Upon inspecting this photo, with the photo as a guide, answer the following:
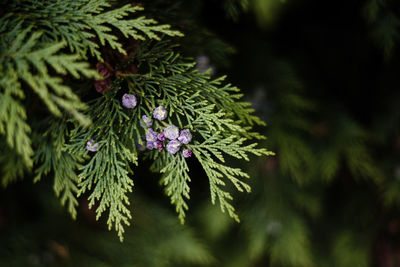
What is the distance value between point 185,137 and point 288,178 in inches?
61.7

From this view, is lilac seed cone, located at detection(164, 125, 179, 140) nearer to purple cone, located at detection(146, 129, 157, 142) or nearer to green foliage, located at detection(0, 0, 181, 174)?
purple cone, located at detection(146, 129, 157, 142)

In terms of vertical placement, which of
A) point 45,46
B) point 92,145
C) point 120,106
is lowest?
point 92,145

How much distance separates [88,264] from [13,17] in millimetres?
1704

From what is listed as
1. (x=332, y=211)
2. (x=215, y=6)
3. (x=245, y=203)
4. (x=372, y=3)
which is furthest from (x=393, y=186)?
(x=215, y=6)

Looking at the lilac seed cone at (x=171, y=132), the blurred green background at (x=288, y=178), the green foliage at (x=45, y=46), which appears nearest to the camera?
the green foliage at (x=45, y=46)

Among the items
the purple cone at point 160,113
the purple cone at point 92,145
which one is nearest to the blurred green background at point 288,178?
the purple cone at point 160,113

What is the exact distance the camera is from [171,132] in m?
0.93

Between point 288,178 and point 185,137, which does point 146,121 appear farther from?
point 288,178

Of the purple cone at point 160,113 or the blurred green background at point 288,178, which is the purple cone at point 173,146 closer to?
the purple cone at point 160,113

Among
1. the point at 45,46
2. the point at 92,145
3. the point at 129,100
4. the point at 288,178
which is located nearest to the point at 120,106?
the point at 129,100

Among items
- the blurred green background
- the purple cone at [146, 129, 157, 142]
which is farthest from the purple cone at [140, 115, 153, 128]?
the blurred green background

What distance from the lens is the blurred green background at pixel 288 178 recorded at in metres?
2.01

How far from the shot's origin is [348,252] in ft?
7.89

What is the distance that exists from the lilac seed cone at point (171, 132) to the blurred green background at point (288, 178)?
105 centimetres
